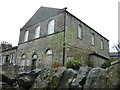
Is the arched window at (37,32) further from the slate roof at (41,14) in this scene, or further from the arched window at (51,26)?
the arched window at (51,26)

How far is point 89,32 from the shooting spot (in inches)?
806

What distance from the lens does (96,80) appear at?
198 inches

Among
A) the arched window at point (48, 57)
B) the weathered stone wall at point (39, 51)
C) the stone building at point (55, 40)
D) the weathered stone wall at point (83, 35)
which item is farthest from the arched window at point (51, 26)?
the arched window at point (48, 57)

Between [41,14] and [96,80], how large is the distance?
57.2ft

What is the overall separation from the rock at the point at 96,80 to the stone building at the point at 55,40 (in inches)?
361

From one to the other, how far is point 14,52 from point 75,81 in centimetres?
1979

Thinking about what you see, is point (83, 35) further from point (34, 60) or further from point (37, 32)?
point (34, 60)

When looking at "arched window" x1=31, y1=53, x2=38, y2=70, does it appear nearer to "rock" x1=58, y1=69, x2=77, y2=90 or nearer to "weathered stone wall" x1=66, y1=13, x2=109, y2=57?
"weathered stone wall" x1=66, y1=13, x2=109, y2=57

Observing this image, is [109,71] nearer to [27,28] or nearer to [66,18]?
[66,18]

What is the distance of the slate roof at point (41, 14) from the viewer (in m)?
18.7

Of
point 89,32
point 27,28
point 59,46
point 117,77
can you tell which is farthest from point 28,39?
point 117,77

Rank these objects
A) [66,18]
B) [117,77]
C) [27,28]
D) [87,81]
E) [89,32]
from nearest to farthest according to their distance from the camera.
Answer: [117,77] → [87,81] → [66,18] → [89,32] → [27,28]

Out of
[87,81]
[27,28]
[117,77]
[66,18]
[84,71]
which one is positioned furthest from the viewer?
[27,28]

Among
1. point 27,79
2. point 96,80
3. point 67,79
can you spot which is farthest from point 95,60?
point 96,80
